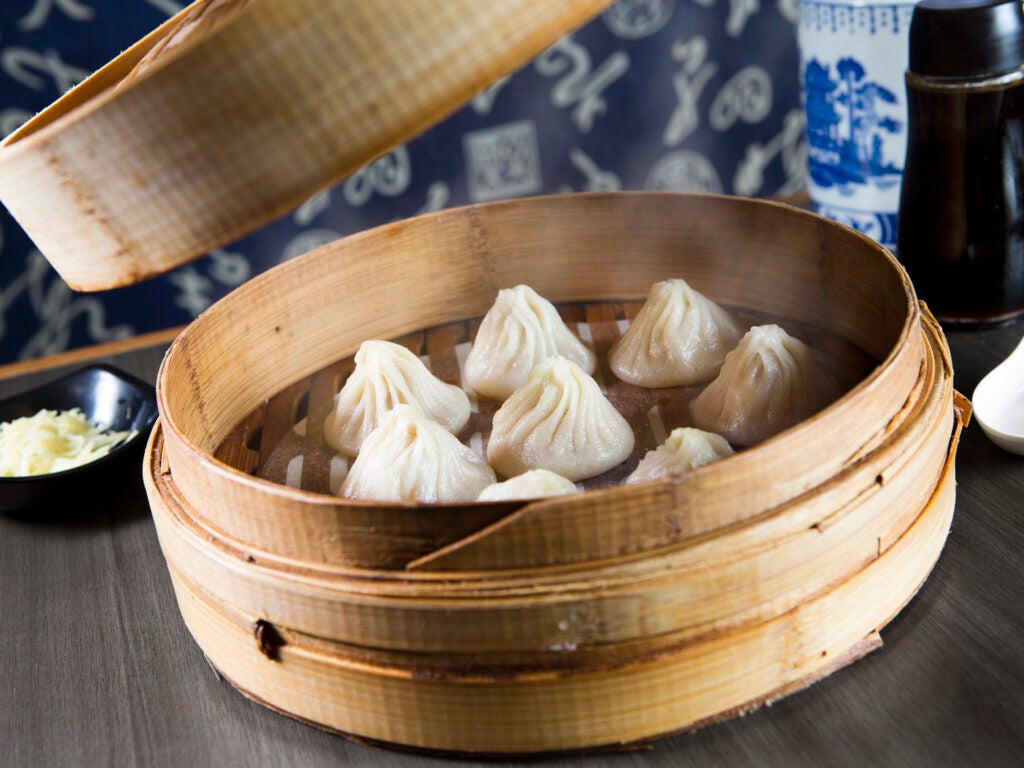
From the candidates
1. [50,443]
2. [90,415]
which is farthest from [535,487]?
[90,415]

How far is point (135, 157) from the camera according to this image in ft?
3.81

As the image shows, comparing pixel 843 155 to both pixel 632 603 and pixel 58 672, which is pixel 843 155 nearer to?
pixel 632 603

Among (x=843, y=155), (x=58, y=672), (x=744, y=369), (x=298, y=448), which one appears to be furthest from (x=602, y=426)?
(x=843, y=155)

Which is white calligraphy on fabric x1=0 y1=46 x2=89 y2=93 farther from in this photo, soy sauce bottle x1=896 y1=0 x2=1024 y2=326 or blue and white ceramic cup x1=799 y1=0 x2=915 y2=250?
soy sauce bottle x1=896 y1=0 x2=1024 y2=326

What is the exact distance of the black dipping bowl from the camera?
6.29 ft

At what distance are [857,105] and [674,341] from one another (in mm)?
1046

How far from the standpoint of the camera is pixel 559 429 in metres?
1.63

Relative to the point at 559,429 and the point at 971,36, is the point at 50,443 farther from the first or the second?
the point at 971,36

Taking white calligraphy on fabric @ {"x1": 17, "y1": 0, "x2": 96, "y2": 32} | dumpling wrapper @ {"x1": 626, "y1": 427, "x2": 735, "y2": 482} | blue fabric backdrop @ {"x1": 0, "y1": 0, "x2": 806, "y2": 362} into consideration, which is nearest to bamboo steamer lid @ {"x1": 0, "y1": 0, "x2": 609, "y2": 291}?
dumpling wrapper @ {"x1": 626, "y1": 427, "x2": 735, "y2": 482}

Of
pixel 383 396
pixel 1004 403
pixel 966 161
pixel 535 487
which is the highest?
pixel 535 487

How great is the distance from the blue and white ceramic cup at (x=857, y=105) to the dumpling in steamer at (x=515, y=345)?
3.37 feet

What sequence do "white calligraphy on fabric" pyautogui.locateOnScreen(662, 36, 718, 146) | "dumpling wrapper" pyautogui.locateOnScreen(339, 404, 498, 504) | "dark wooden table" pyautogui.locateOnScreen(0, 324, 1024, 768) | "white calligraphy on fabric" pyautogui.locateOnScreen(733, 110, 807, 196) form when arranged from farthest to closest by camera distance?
"white calligraphy on fabric" pyautogui.locateOnScreen(733, 110, 807, 196)
"white calligraphy on fabric" pyautogui.locateOnScreen(662, 36, 718, 146)
"dumpling wrapper" pyautogui.locateOnScreen(339, 404, 498, 504)
"dark wooden table" pyautogui.locateOnScreen(0, 324, 1024, 768)

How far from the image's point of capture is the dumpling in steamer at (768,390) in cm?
164

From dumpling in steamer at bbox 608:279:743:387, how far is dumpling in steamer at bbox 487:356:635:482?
166mm
